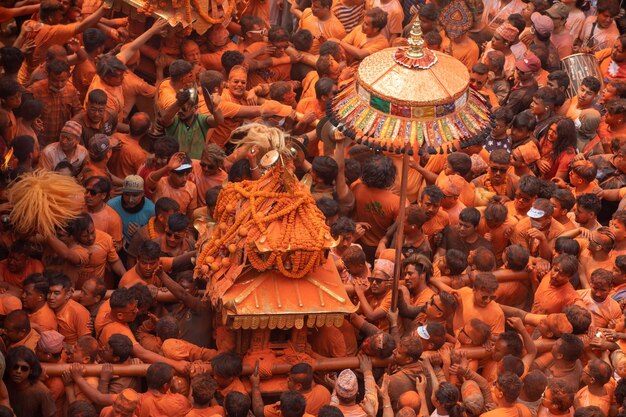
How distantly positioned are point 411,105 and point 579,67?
7073 mm

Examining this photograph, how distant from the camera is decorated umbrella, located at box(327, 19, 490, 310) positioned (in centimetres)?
1349

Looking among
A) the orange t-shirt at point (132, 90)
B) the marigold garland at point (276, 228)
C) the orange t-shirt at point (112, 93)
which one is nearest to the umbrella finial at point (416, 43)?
the marigold garland at point (276, 228)

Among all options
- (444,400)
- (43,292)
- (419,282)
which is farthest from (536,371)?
(43,292)

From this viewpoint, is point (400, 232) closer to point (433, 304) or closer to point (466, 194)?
point (433, 304)

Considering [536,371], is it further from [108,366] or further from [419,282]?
[108,366]

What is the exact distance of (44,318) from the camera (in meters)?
14.5

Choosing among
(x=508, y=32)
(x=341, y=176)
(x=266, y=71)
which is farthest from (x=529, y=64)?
(x=341, y=176)

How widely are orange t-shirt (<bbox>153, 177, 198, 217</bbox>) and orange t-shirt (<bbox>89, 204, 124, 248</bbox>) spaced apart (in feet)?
2.31

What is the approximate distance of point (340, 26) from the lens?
2025 cm

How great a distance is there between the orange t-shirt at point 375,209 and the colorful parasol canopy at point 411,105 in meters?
2.85

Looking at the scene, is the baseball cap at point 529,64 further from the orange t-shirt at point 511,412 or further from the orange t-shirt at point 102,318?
the orange t-shirt at point 102,318

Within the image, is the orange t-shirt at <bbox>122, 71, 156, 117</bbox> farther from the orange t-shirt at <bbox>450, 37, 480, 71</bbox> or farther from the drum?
the drum

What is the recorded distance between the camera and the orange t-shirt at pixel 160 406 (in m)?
13.6

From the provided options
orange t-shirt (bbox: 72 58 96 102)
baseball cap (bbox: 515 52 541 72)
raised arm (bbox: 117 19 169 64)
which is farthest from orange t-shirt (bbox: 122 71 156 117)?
baseball cap (bbox: 515 52 541 72)
